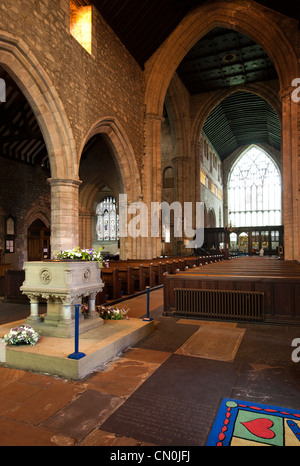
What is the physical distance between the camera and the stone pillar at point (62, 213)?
30.7 ft

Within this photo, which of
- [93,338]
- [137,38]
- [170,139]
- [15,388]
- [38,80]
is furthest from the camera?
[170,139]

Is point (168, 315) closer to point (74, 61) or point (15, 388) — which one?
point (15, 388)

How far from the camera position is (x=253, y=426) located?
2373mm

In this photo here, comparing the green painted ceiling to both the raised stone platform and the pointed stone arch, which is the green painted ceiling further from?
the raised stone platform

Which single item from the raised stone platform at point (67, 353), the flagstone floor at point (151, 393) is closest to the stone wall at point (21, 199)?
the raised stone platform at point (67, 353)

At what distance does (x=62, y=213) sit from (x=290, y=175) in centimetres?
1091

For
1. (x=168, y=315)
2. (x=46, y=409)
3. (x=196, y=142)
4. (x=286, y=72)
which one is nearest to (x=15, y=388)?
(x=46, y=409)

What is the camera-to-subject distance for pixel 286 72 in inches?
580

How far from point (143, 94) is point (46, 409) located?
15.3m

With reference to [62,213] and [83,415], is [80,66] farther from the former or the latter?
[83,415]

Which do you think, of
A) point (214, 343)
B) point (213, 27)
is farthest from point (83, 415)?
point (213, 27)

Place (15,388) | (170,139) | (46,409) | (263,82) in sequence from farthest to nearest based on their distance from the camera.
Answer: (170,139) → (263,82) → (15,388) → (46,409)

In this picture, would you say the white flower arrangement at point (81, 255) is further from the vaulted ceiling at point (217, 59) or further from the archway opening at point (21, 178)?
the archway opening at point (21, 178)

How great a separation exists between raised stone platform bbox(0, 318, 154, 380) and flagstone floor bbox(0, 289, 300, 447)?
0.09 meters
